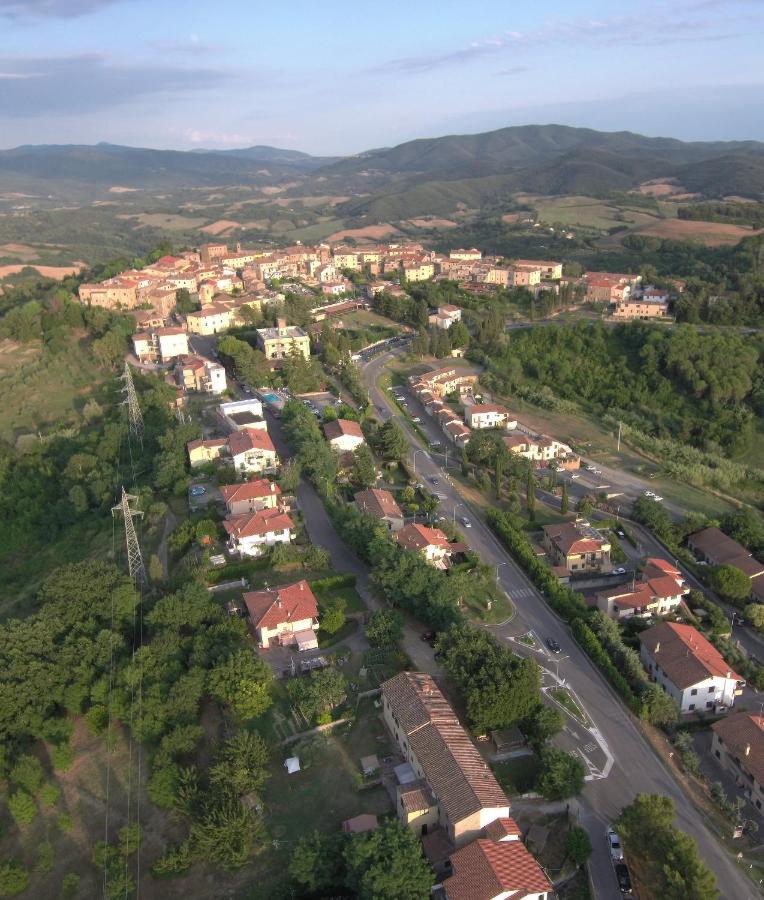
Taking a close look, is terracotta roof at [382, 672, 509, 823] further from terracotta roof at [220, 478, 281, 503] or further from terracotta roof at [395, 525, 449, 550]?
terracotta roof at [220, 478, 281, 503]

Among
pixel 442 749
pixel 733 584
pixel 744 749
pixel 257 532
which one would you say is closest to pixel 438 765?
pixel 442 749

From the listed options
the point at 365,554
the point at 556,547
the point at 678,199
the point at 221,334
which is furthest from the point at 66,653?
the point at 678,199

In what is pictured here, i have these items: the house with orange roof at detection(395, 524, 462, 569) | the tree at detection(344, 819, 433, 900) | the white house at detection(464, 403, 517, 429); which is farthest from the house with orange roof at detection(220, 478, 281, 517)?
the white house at detection(464, 403, 517, 429)

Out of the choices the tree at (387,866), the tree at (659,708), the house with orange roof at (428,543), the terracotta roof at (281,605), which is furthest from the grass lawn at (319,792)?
the house with orange roof at (428,543)

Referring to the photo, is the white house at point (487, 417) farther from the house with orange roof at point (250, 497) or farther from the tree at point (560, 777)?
the tree at point (560, 777)

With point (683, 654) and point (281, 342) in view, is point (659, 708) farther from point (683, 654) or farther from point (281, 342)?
point (281, 342)
